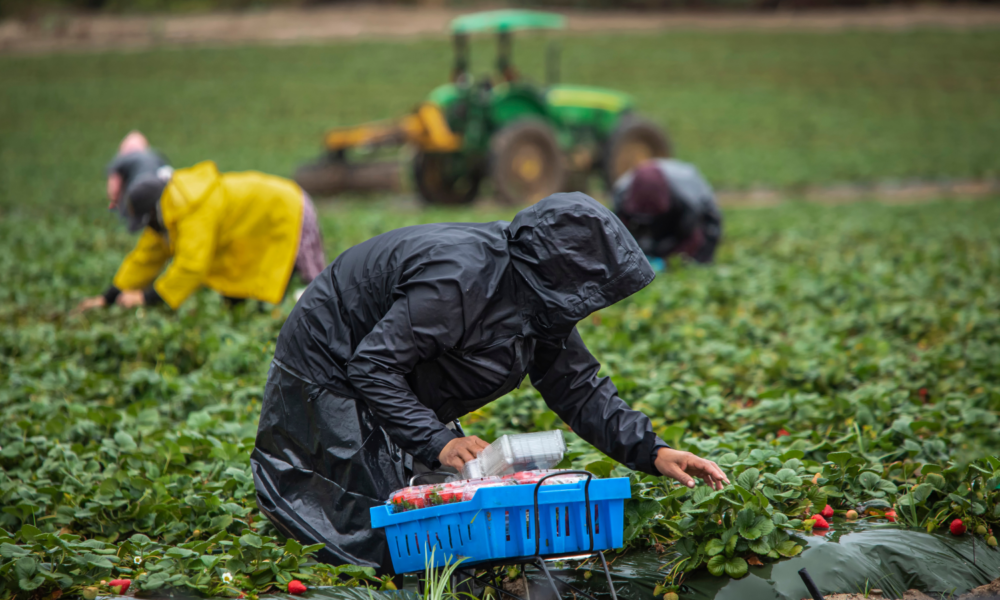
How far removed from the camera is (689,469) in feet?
7.87

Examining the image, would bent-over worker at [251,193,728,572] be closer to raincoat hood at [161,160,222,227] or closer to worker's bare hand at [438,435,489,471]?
worker's bare hand at [438,435,489,471]

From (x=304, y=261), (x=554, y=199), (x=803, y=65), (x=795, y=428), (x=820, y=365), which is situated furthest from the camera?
(x=803, y=65)

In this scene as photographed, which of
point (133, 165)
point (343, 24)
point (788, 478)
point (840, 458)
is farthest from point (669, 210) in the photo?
point (343, 24)

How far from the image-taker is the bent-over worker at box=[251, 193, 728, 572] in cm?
223

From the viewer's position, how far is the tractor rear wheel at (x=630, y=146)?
41.7 ft

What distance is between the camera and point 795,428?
359 centimetres

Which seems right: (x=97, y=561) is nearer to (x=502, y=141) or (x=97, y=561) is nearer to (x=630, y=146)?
(x=502, y=141)

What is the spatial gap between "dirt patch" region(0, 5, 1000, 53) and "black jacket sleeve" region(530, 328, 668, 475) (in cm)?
2978

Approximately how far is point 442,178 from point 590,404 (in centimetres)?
1088

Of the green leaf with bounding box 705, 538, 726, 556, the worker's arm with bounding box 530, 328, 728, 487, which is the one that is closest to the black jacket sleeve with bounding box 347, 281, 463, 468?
the worker's arm with bounding box 530, 328, 728, 487

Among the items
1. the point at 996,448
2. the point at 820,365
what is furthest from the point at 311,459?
the point at 820,365

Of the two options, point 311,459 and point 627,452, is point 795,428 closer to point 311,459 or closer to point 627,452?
point 627,452

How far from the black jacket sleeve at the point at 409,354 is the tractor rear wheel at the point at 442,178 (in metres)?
10.6

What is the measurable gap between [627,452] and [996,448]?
1.73 meters
